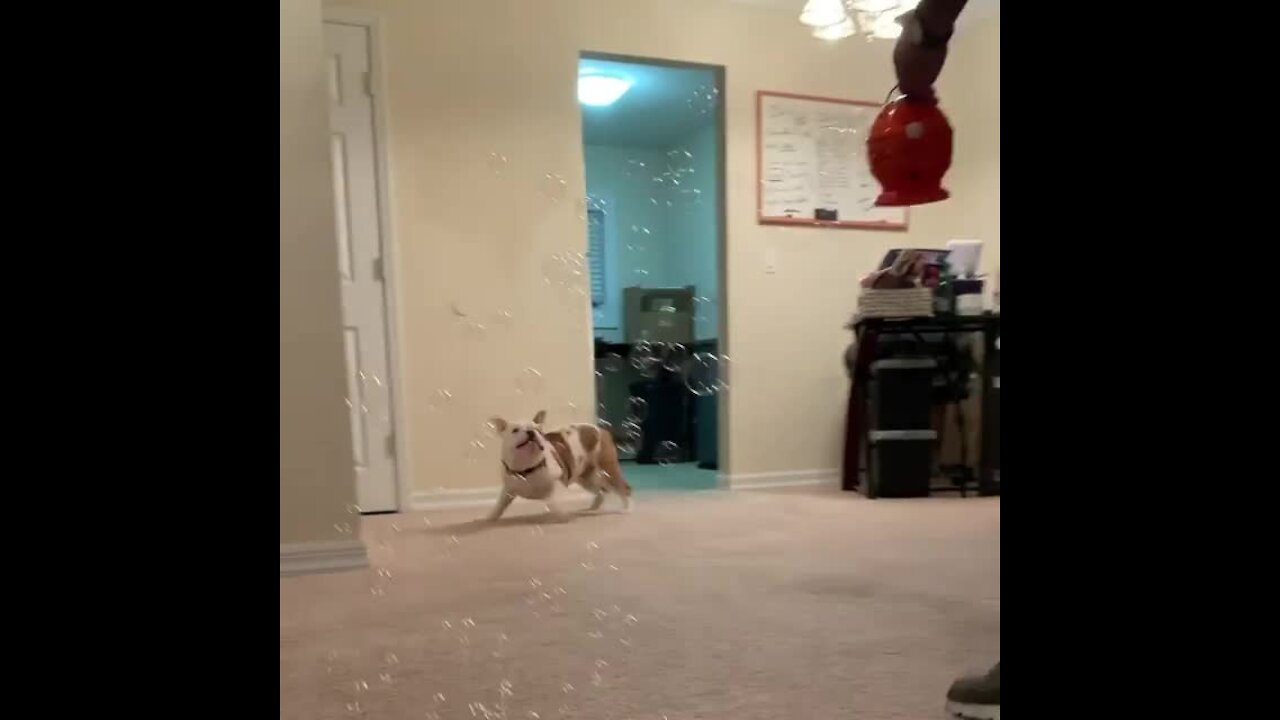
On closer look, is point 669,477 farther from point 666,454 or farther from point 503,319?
point 503,319

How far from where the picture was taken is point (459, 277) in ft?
8.68

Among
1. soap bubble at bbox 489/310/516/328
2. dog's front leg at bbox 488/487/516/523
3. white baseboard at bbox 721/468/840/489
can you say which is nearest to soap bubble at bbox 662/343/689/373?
white baseboard at bbox 721/468/840/489

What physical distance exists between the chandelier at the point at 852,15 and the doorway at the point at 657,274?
0.64 metres

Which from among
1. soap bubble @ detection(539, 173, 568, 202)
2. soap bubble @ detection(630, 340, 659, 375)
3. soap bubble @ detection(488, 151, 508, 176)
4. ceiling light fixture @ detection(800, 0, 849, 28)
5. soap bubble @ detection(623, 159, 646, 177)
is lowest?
soap bubble @ detection(630, 340, 659, 375)

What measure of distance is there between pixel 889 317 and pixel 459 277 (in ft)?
4.65

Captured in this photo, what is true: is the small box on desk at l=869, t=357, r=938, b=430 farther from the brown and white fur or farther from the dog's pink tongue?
the dog's pink tongue

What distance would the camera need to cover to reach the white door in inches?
99.8

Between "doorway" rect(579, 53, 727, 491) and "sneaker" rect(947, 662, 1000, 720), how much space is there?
2.41 meters

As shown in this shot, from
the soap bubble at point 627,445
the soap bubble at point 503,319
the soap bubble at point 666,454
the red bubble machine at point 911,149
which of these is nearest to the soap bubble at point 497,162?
the soap bubble at point 503,319

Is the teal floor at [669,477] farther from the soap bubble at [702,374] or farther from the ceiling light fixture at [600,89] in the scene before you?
the ceiling light fixture at [600,89]

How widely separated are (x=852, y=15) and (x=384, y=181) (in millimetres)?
1605
